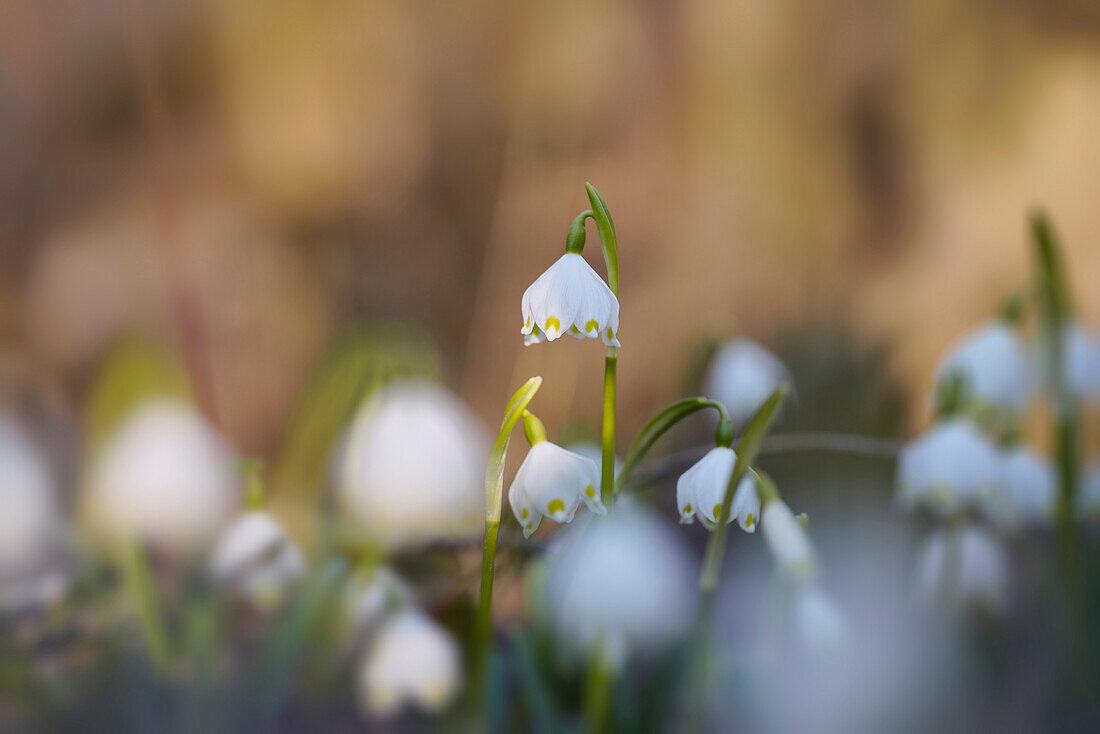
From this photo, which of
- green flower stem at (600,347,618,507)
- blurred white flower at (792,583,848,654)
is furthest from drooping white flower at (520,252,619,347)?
blurred white flower at (792,583,848,654)

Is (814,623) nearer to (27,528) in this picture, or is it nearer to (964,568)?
(964,568)

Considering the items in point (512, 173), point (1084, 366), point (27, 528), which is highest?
point (512, 173)

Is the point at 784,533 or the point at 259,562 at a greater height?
the point at 784,533

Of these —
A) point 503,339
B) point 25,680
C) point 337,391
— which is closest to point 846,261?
point 503,339

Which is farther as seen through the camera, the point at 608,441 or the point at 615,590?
the point at 615,590

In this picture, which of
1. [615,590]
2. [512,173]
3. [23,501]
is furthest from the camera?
[512,173]

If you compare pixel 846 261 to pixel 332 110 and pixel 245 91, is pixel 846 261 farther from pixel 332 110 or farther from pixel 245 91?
pixel 245 91

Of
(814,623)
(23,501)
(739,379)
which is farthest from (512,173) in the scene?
(814,623)
